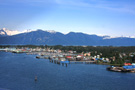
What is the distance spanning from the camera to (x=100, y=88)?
1382cm

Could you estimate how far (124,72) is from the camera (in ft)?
68.8

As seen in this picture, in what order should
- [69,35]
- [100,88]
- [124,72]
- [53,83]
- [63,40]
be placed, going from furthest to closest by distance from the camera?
[69,35], [63,40], [124,72], [53,83], [100,88]

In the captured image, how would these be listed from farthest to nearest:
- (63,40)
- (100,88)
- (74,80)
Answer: (63,40), (74,80), (100,88)

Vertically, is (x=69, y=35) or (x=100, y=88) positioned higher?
(x=69, y=35)

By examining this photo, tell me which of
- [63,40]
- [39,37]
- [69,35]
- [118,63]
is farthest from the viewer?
[69,35]

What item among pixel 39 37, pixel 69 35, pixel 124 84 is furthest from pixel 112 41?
pixel 124 84

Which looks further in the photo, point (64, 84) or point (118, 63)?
point (118, 63)

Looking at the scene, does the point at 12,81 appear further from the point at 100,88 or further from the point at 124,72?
the point at 124,72

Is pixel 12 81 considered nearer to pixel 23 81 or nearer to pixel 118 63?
pixel 23 81

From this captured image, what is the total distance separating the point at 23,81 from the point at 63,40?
14409 cm

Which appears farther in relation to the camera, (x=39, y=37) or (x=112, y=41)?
(x=112, y=41)

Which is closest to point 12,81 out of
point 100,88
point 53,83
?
point 53,83

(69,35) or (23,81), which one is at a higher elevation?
(69,35)

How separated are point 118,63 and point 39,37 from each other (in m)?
127
